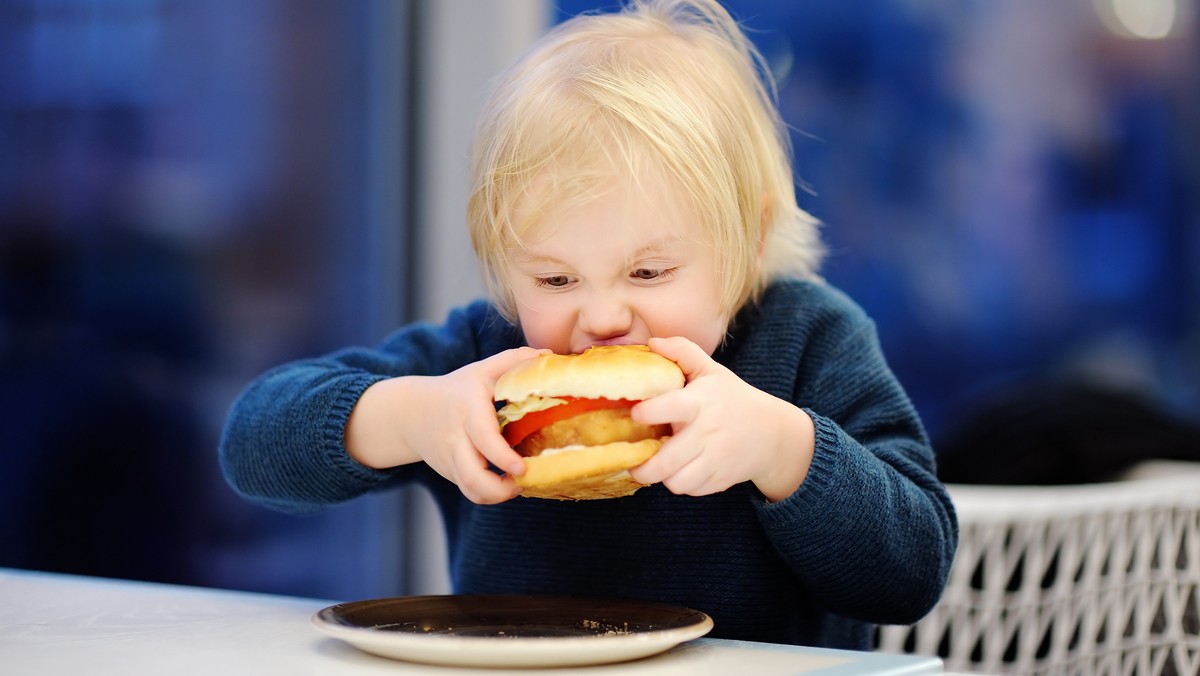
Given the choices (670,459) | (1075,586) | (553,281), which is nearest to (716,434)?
(670,459)

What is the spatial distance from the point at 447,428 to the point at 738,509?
0.34 m

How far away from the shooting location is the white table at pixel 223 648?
2.13 ft

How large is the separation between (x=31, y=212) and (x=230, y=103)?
46cm

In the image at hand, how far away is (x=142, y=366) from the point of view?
2092 mm

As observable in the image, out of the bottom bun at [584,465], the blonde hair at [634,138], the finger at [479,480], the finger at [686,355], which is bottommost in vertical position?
the finger at [479,480]

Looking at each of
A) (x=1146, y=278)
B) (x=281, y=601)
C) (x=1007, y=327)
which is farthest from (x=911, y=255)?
(x=281, y=601)

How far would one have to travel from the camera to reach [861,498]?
0.87 metres

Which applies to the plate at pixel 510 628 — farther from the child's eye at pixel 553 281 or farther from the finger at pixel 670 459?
the child's eye at pixel 553 281

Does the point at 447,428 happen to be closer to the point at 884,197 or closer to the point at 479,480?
the point at 479,480

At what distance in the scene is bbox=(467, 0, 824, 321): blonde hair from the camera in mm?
966

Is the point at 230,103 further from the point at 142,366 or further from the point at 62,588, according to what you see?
the point at 62,588

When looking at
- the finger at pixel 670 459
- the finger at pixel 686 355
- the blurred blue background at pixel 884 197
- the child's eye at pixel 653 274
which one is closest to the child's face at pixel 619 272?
the child's eye at pixel 653 274

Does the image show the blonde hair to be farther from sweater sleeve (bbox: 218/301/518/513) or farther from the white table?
→ the white table

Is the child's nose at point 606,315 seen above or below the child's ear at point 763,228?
below
